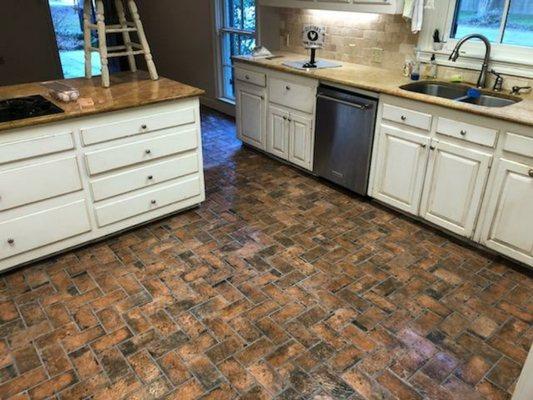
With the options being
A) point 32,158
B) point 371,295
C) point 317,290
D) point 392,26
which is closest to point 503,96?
point 392,26

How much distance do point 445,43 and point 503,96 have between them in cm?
68

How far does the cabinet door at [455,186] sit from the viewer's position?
105 inches

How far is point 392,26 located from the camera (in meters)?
3.59

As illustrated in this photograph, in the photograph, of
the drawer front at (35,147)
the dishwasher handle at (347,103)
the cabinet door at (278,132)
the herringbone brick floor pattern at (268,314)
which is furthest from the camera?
the cabinet door at (278,132)

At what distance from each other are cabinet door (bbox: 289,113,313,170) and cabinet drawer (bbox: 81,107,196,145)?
1.07 meters

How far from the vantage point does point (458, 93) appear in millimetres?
3156

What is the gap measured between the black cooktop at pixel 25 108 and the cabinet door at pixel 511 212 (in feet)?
8.61

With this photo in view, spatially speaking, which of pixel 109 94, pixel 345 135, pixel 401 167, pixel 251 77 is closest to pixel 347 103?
pixel 345 135

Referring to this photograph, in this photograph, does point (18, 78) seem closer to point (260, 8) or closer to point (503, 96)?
point (260, 8)

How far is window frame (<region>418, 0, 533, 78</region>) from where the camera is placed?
2900mm

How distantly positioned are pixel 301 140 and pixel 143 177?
4.87 ft

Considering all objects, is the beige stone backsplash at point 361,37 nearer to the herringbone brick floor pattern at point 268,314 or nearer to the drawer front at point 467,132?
the drawer front at point 467,132

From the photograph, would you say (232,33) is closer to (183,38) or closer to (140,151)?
(183,38)

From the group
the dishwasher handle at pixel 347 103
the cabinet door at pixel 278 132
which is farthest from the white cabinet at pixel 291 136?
the dishwasher handle at pixel 347 103
